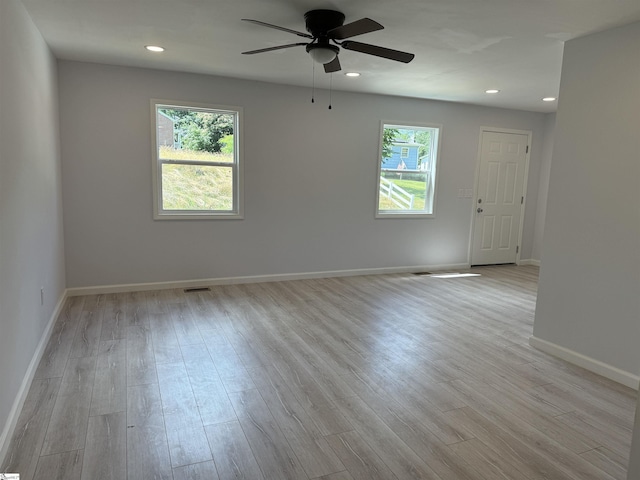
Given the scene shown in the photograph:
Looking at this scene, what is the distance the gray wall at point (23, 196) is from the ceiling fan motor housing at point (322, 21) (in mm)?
1713

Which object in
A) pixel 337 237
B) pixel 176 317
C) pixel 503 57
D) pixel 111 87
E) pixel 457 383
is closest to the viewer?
pixel 457 383

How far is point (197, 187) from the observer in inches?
190

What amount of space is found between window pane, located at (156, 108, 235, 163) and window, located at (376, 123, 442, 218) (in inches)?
84.3

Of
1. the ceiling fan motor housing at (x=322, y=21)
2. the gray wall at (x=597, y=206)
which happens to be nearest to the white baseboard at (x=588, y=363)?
the gray wall at (x=597, y=206)

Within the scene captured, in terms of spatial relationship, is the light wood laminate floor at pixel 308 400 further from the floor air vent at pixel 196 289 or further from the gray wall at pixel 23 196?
the floor air vent at pixel 196 289

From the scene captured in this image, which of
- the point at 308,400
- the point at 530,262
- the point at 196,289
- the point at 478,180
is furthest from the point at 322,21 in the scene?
the point at 530,262

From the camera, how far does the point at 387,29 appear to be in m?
2.97

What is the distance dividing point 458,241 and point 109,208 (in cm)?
487

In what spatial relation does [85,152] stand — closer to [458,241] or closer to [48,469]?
[48,469]

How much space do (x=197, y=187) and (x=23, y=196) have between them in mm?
2333

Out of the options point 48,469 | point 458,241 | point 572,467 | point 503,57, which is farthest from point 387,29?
point 458,241

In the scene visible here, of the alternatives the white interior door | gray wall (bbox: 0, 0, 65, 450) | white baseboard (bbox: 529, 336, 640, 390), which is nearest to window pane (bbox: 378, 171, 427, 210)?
the white interior door

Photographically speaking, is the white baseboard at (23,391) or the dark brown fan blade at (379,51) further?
the dark brown fan blade at (379,51)

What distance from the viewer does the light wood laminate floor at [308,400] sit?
1929mm
